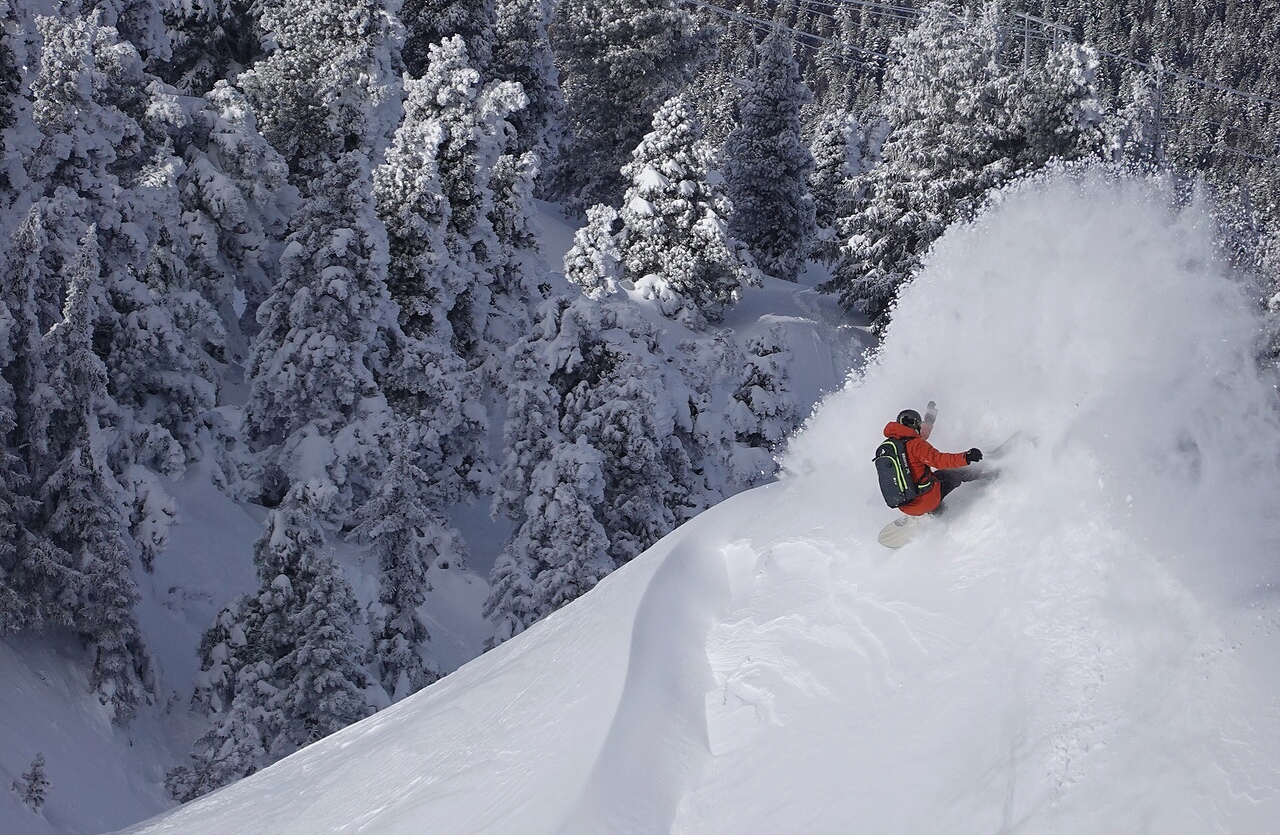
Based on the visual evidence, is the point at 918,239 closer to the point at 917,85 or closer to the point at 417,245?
the point at 917,85

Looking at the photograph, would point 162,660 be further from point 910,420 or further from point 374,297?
point 910,420

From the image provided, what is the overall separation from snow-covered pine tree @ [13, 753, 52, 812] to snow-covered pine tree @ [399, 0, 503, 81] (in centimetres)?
3057

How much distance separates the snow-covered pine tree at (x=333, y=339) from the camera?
24.3m

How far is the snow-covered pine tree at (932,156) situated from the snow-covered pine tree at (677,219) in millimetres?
5098

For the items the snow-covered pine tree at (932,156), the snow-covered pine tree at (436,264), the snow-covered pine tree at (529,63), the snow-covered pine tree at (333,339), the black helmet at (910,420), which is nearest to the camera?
the black helmet at (910,420)

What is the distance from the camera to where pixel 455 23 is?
4156 cm

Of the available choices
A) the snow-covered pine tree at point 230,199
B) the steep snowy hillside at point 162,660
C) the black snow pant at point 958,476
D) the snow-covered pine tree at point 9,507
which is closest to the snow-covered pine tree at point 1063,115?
the steep snowy hillside at point 162,660

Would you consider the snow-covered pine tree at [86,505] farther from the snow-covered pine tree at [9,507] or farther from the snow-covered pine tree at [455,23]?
the snow-covered pine tree at [455,23]

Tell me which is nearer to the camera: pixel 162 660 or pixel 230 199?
pixel 162 660

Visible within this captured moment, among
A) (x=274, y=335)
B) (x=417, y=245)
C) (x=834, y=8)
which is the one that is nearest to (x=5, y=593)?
(x=274, y=335)

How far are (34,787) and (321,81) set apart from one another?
23081 mm

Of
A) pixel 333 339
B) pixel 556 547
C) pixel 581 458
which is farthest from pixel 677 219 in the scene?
pixel 556 547

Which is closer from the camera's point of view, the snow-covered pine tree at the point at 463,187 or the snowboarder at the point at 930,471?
the snowboarder at the point at 930,471

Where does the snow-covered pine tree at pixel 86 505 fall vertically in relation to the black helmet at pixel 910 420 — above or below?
below
